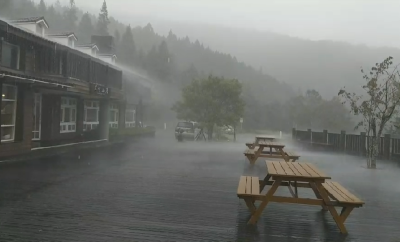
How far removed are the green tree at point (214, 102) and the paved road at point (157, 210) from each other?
20077 millimetres

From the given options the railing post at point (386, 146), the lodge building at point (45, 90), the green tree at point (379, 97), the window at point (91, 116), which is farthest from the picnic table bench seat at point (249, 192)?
the window at point (91, 116)

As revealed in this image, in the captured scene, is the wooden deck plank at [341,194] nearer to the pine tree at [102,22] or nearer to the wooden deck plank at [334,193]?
the wooden deck plank at [334,193]

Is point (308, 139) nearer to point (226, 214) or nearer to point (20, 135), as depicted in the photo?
point (20, 135)

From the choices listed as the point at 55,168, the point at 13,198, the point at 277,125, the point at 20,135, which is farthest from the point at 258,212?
the point at 277,125

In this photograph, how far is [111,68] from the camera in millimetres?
28344

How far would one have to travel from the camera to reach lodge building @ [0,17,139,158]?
13789mm

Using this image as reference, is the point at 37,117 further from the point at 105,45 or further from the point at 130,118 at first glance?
the point at 130,118

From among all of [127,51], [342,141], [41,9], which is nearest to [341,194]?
[342,141]

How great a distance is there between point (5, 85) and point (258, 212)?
11541mm

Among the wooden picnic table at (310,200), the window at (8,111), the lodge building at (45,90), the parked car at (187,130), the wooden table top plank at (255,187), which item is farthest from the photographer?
the parked car at (187,130)

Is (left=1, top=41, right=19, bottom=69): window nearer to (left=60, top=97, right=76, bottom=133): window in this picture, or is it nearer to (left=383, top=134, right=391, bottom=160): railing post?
(left=60, top=97, right=76, bottom=133): window

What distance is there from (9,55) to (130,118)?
22.0 metres

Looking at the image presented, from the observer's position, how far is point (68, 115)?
2105 cm

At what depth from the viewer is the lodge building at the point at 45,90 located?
1379 centimetres
